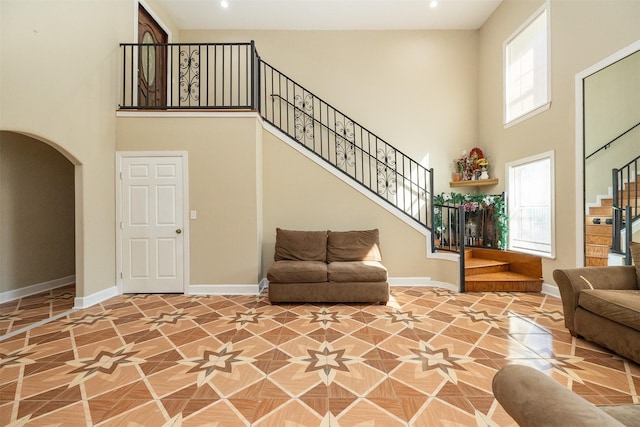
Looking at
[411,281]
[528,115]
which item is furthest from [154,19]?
[528,115]

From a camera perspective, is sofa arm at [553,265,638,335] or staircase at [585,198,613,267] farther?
staircase at [585,198,613,267]

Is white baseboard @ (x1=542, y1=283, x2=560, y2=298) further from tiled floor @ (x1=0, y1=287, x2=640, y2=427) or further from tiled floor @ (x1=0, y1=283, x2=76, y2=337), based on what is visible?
tiled floor @ (x1=0, y1=283, x2=76, y2=337)

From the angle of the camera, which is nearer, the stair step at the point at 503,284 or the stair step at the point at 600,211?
the stair step at the point at 600,211

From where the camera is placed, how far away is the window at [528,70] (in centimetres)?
479

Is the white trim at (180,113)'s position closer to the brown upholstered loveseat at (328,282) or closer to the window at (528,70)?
the brown upholstered loveseat at (328,282)

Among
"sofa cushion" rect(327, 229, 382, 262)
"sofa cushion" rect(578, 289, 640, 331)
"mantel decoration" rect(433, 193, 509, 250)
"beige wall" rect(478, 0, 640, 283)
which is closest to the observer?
"sofa cushion" rect(578, 289, 640, 331)

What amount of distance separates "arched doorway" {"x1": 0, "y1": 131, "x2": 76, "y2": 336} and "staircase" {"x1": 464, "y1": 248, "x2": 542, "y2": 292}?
6.04m

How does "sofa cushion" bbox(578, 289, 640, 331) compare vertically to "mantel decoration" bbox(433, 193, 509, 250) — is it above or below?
below

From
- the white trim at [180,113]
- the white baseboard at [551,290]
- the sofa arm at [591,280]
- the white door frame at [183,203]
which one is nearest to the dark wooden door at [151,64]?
the white trim at [180,113]

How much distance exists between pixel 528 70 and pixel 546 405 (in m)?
6.14

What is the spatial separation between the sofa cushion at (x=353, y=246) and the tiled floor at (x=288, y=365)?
0.97 m

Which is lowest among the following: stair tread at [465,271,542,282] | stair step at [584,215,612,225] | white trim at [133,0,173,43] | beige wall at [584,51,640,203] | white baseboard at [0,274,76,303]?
white baseboard at [0,274,76,303]

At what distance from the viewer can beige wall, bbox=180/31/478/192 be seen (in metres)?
6.44

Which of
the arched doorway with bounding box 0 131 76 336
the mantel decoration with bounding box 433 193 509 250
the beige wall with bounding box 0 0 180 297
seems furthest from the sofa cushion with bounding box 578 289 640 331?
the arched doorway with bounding box 0 131 76 336
